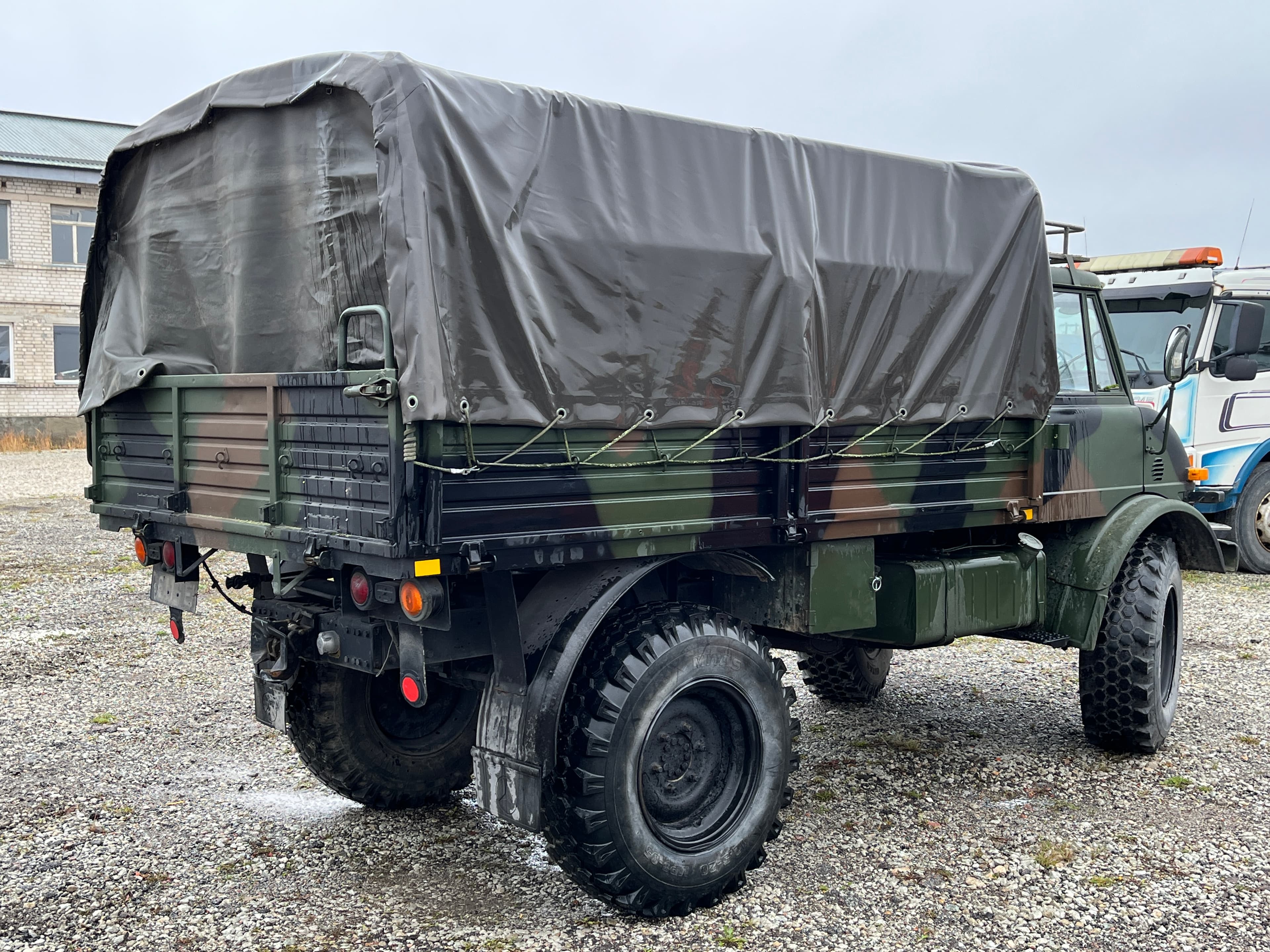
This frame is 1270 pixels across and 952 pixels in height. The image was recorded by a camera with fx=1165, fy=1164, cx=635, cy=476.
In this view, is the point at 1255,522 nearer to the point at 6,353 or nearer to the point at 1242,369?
the point at 1242,369

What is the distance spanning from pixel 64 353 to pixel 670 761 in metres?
27.9

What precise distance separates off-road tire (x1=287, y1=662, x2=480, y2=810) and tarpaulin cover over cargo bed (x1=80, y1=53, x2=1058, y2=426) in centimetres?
139

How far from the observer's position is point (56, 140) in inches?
1147

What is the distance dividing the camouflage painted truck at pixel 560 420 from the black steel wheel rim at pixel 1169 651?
1.32 m

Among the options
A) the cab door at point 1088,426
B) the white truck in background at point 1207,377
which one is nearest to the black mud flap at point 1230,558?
the cab door at point 1088,426

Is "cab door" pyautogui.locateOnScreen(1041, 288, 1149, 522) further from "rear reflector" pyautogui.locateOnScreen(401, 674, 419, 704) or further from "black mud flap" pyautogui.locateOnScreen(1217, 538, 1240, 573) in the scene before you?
"rear reflector" pyautogui.locateOnScreen(401, 674, 419, 704)

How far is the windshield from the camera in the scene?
35.0ft

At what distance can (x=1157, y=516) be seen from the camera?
6066 millimetres

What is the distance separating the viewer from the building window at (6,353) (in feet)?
89.8

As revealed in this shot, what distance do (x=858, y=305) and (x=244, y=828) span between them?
10.9 feet

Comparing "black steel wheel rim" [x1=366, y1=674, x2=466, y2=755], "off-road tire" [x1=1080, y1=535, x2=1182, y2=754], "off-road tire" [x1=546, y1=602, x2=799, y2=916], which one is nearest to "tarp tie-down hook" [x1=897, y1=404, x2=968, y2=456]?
"off-road tire" [x1=546, y1=602, x2=799, y2=916]

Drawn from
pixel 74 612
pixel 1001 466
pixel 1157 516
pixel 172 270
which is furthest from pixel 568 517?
pixel 74 612

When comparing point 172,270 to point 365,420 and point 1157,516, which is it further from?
point 1157,516

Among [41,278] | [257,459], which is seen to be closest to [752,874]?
[257,459]
